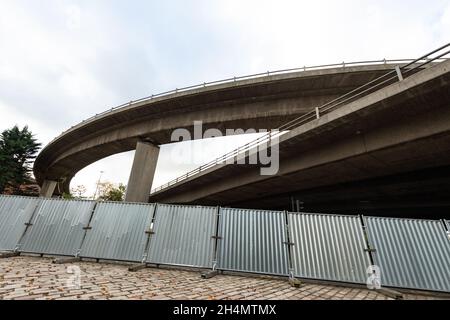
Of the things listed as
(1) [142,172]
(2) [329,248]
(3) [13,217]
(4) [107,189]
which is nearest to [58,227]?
(3) [13,217]

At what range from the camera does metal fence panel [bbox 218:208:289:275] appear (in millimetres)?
7012

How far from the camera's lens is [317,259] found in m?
6.80

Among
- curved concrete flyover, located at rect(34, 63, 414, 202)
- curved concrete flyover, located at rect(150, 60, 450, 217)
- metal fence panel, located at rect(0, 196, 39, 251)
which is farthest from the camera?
curved concrete flyover, located at rect(34, 63, 414, 202)

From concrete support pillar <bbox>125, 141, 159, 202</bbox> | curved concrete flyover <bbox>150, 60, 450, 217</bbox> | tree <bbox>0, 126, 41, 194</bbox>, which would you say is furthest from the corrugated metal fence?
tree <bbox>0, 126, 41, 194</bbox>

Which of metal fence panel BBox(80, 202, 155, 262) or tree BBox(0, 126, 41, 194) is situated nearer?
metal fence panel BBox(80, 202, 155, 262)

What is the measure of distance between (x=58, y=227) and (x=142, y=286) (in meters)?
5.78

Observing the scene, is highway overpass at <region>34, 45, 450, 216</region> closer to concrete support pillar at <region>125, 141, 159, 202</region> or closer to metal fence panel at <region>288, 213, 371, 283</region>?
concrete support pillar at <region>125, 141, 159, 202</region>

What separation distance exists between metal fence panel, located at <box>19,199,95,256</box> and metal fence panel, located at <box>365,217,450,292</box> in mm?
10707

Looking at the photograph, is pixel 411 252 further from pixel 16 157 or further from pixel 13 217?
pixel 16 157

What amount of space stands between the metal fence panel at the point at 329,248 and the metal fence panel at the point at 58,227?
8.23m

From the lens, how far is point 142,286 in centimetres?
507

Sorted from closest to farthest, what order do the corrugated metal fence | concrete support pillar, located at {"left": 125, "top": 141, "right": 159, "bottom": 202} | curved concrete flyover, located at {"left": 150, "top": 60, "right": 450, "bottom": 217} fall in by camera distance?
the corrugated metal fence
curved concrete flyover, located at {"left": 150, "top": 60, "right": 450, "bottom": 217}
concrete support pillar, located at {"left": 125, "top": 141, "right": 159, "bottom": 202}

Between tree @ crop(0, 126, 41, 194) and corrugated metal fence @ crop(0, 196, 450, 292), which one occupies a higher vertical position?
tree @ crop(0, 126, 41, 194)
